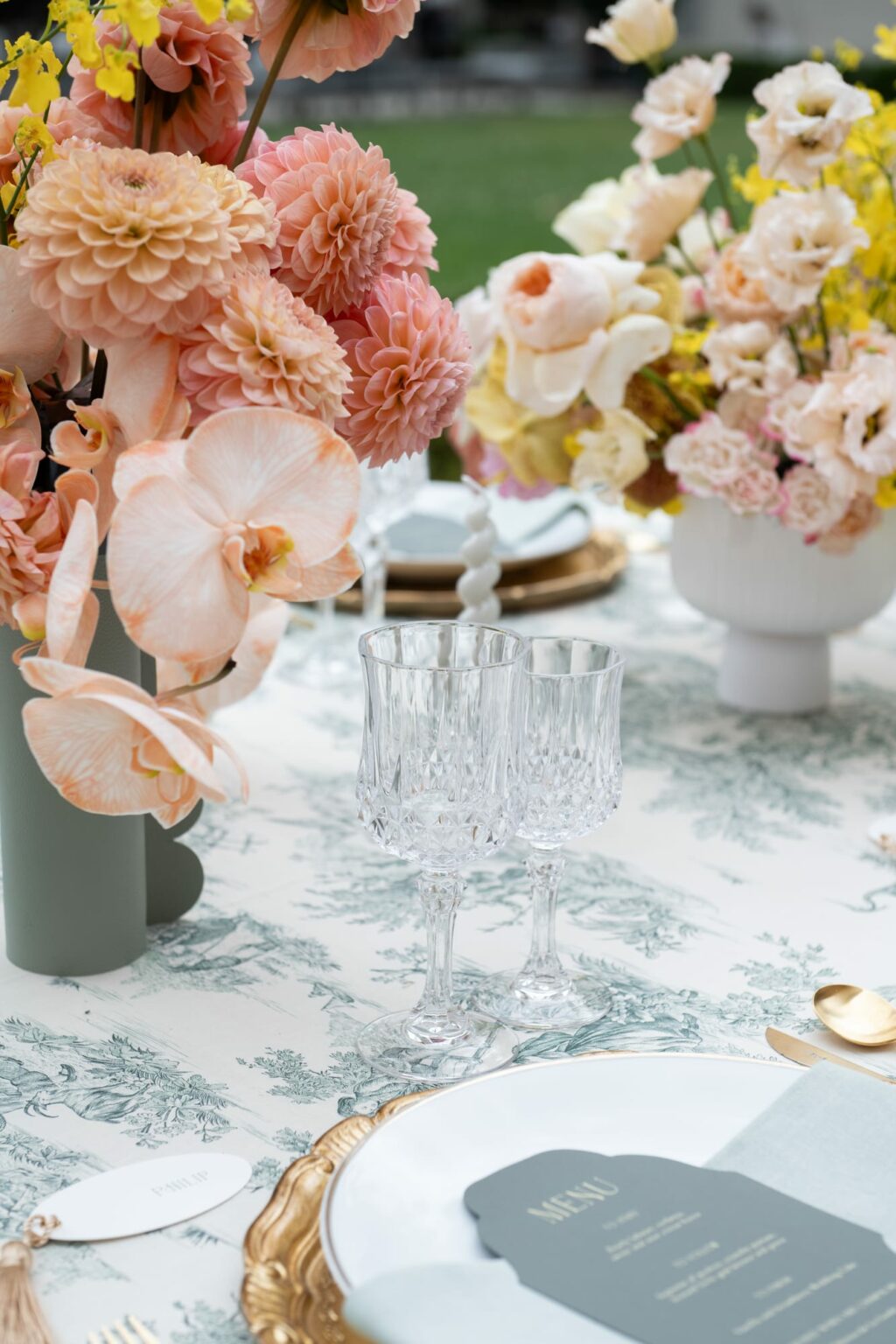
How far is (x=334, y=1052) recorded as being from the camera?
0.81 metres

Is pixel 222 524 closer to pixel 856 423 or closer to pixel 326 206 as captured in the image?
pixel 326 206

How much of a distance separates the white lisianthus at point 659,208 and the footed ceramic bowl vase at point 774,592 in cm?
22

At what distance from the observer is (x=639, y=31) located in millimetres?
1300

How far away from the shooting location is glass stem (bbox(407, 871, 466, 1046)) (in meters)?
0.79

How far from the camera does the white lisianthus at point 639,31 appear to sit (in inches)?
50.6

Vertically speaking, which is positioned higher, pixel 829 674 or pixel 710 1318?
pixel 829 674

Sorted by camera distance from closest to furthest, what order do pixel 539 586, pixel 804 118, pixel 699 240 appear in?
pixel 804 118, pixel 699 240, pixel 539 586

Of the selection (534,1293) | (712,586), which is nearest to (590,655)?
(534,1293)

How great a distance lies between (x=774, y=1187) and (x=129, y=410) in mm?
445

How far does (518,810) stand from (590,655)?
109mm

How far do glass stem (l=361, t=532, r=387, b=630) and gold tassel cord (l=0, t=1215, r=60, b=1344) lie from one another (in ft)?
2.91

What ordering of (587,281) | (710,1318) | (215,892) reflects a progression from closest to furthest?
Result: (710,1318), (215,892), (587,281)

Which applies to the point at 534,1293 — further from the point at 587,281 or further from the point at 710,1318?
the point at 587,281

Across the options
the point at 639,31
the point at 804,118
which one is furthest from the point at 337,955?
the point at 639,31
